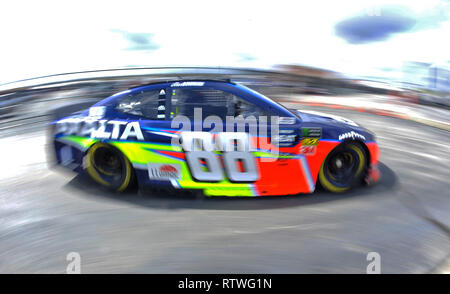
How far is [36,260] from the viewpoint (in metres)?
2.81

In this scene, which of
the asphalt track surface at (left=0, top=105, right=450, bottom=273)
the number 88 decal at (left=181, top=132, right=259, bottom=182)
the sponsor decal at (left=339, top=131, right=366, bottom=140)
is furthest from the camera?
the sponsor decal at (left=339, top=131, right=366, bottom=140)

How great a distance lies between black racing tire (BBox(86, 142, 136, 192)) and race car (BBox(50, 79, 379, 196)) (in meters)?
0.01

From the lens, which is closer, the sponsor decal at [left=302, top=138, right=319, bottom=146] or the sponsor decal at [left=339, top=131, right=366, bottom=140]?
the sponsor decal at [left=302, top=138, right=319, bottom=146]

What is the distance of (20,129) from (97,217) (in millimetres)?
6143

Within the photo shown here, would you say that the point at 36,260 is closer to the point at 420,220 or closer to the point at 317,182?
the point at 317,182

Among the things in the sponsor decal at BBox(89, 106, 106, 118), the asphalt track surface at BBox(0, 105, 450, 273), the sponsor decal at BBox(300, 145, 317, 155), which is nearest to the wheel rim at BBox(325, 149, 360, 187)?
the asphalt track surface at BBox(0, 105, 450, 273)

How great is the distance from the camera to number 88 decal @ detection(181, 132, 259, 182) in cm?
376

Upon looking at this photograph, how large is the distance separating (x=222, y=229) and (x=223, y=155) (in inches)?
34.1

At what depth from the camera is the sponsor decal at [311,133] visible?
152 inches

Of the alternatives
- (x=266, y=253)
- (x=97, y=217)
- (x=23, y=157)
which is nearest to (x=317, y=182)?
(x=266, y=253)

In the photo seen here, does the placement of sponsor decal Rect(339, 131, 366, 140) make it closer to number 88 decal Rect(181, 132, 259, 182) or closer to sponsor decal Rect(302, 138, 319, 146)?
sponsor decal Rect(302, 138, 319, 146)

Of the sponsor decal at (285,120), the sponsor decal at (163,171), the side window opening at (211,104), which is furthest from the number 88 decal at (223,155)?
the sponsor decal at (285,120)

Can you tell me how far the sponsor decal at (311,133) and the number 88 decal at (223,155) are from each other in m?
0.66

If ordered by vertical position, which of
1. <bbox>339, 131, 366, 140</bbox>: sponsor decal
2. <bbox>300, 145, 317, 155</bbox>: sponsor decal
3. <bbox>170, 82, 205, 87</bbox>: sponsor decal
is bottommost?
<bbox>300, 145, 317, 155</bbox>: sponsor decal
